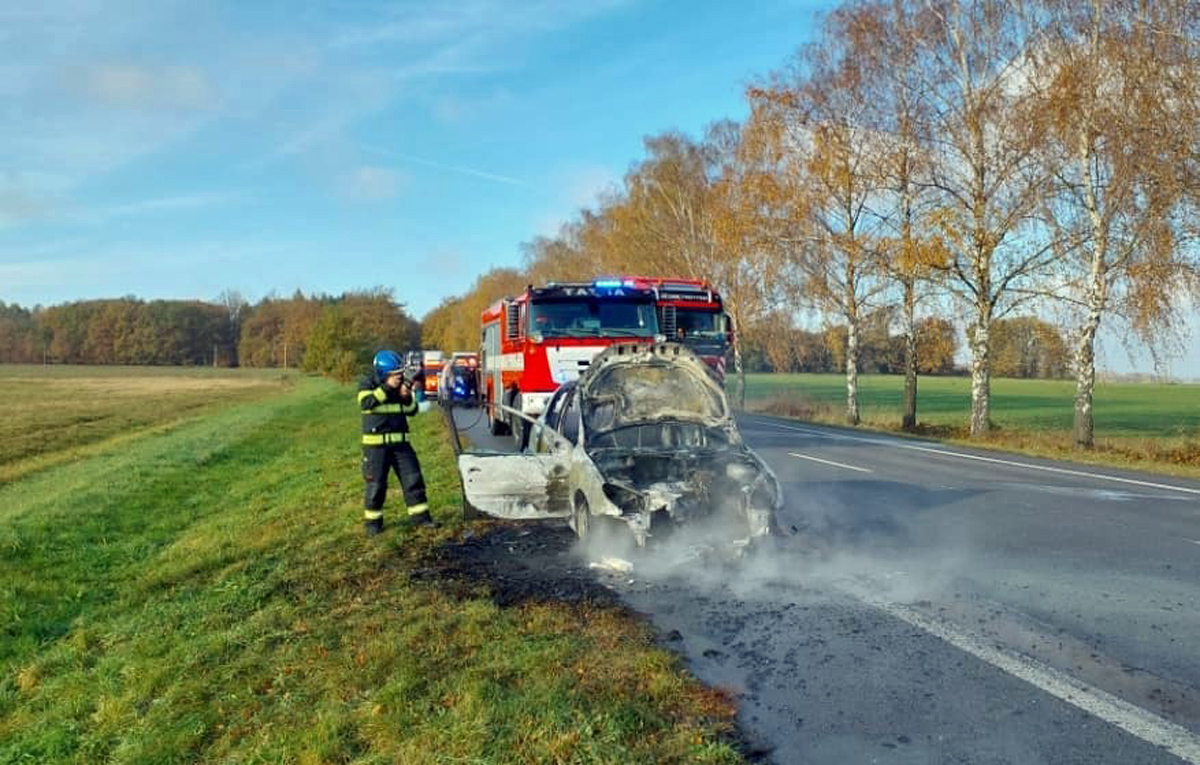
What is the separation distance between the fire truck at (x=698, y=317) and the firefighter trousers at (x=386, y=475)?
30.8 ft

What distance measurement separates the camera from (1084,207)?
19.5 metres

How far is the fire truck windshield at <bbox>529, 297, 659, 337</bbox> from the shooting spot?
48.9ft

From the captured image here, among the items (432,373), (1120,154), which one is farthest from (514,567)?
(432,373)

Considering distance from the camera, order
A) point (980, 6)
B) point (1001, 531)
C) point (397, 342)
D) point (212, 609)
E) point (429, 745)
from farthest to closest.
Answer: point (397, 342), point (980, 6), point (1001, 531), point (212, 609), point (429, 745)

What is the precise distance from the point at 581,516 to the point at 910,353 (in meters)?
20.5

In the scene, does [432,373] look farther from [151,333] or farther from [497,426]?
[151,333]

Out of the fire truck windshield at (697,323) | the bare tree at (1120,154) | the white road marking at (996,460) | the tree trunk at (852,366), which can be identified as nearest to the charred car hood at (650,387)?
the white road marking at (996,460)

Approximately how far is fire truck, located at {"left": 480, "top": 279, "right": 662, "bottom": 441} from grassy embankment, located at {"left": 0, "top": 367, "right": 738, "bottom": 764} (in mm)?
4153

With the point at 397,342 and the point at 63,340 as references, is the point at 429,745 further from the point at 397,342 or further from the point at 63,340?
the point at 63,340

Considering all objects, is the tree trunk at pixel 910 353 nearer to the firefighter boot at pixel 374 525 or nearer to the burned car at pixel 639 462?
the burned car at pixel 639 462

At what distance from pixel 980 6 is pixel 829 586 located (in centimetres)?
2048

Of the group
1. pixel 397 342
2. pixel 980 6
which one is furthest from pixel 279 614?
pixel 397 342

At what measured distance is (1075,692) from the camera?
4355mm

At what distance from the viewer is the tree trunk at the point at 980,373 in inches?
875
